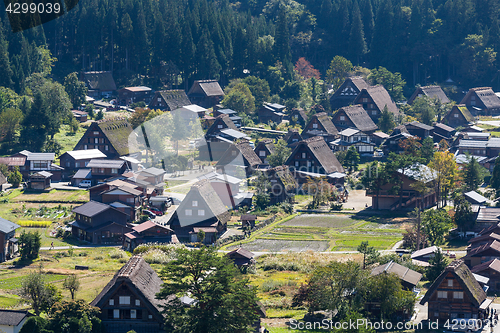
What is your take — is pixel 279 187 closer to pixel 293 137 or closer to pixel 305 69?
pixel 293 137

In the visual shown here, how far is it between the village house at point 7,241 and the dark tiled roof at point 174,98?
47893 millimetres

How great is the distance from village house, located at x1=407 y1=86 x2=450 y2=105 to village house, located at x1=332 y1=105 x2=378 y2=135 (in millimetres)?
14624

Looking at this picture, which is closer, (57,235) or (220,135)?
(57,235)

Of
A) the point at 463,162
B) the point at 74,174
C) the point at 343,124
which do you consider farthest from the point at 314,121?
the point at 74,174

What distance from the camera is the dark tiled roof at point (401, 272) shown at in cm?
4459

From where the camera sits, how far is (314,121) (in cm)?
9756

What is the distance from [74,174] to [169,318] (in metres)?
46.5

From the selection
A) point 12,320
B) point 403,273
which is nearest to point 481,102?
point 403,273

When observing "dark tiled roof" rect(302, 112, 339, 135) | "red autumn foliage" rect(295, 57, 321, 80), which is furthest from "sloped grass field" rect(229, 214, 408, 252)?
"red autumn foliage" rect(295, 57, 321, 80)

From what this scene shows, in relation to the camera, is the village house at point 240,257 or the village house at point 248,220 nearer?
the village house at point 240,257

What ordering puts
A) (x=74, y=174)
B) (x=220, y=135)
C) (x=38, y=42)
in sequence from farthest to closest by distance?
(x=38, y=42) → (x=220, y=135) → (x=74, y=174)

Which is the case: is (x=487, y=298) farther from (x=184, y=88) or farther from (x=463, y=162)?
(x=184, y=88)

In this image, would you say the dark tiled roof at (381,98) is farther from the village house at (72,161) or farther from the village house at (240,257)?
the village house at (240,257)

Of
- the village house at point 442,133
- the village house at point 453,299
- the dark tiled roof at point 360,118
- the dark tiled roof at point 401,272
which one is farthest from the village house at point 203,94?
the village house at point 453,299
